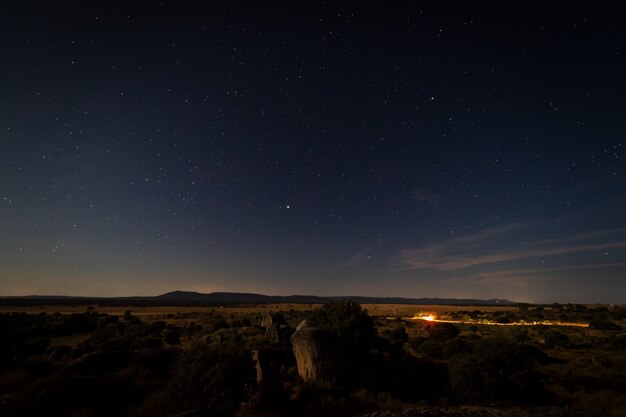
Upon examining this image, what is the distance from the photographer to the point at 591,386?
1631 cm

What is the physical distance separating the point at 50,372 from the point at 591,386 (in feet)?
93.4

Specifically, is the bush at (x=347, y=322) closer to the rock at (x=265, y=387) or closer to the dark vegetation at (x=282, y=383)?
the dark vegetation at (x=282, y=383)

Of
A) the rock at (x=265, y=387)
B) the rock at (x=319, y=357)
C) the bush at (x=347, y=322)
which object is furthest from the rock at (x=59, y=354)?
the bush at (x=347, y=322)

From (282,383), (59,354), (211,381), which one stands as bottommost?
(59,354)

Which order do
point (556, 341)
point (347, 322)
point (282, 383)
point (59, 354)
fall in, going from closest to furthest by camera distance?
point (282, 383)
point (59, 354)
point (347, 322)
point (556, 341)

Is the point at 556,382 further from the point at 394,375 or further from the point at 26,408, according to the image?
the point at 26,408

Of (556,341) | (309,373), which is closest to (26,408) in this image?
(309,373)

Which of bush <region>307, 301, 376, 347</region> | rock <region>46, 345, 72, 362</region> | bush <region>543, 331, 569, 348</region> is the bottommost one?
rock <region>46, 345, 72, 362</region>

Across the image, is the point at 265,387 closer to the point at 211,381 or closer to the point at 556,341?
the point at 211,381

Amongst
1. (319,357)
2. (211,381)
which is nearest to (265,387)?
(211,381)

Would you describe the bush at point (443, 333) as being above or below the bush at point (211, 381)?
below

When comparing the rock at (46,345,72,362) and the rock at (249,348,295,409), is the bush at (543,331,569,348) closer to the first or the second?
the rock at (249,348,295,409)

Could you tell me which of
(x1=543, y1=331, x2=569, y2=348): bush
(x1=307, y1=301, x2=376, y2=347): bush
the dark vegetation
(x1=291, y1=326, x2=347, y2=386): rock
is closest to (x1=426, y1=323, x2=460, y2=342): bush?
(x1=543, y1=331, x2=569, y2=348): bush

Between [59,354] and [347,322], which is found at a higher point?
[347,322]
